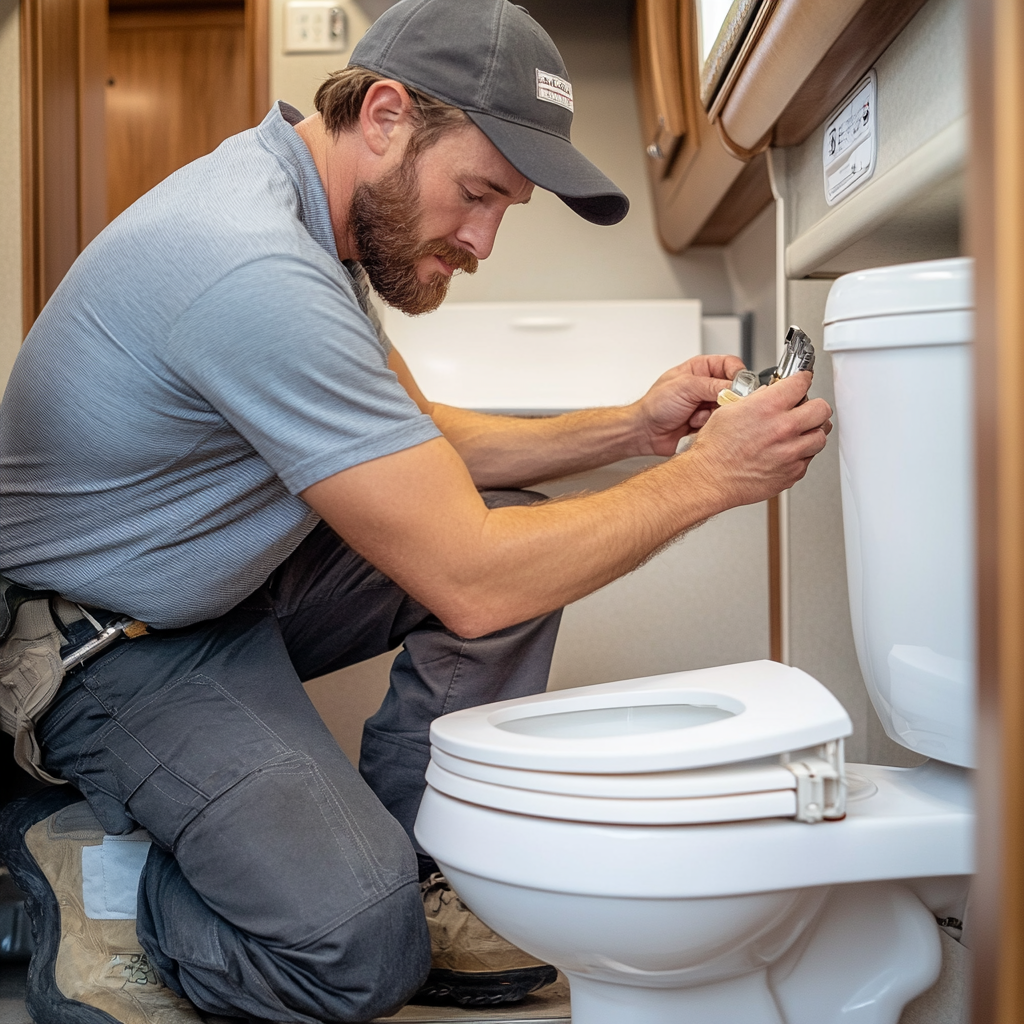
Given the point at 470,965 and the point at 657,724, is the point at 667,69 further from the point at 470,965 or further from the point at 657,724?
the point at 470,965

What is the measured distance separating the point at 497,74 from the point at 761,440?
44 cm

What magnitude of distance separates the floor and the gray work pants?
11cm

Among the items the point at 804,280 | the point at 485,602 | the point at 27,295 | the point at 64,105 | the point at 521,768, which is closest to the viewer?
the point at 521,768

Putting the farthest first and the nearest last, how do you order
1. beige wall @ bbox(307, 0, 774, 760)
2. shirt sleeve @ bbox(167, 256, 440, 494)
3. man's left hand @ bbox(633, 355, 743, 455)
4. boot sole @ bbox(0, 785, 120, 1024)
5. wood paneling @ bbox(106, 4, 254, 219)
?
wood paneling @ bbox(106, 4, 254, 219)
beige wall @ bbox(307, 0, 774, 760)
man's left hand @ bbox(633, 355, 743, 455)
boot sole @ bbox(0, 785, 120, 1024)
shirt sleeve @ bbox(167, 256, 440, 494)

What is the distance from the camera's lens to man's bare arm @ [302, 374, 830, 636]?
2.78 feet

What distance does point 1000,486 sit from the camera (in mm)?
333

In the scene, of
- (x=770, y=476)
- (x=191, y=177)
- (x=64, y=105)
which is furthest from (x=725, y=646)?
(x=64, y=105)

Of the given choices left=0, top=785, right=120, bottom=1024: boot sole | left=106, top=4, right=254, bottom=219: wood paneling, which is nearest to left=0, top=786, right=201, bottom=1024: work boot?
left=0, top=785, right=120, bottom=1024: boot sole

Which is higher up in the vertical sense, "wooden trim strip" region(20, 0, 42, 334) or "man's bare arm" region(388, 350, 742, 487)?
"wooden trim strip" region(20, 0, 42, 334)

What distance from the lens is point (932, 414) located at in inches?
31.4

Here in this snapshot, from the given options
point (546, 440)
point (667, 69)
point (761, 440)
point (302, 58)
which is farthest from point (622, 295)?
point (761, 440)

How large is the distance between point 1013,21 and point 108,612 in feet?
3.11

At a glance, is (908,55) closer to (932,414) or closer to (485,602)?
(932,414)

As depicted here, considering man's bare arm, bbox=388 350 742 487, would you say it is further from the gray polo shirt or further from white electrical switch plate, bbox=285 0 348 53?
white electrical switch plate, bbox=285 0 348 53
